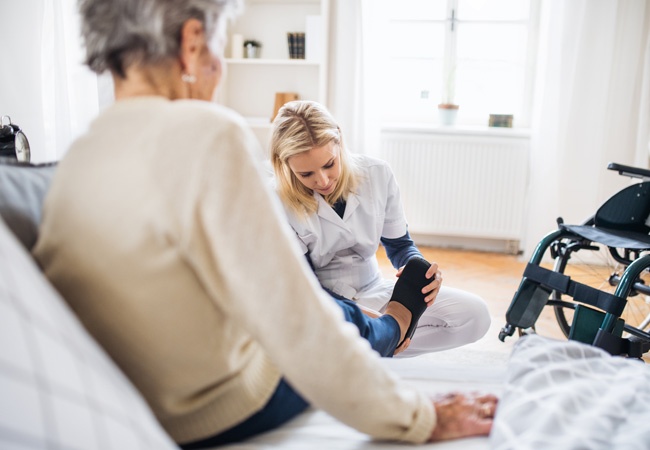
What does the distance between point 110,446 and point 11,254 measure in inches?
8.3

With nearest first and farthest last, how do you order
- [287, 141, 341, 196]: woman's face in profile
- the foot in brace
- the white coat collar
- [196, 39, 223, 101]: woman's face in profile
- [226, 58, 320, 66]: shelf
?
[196, 39, 223, 101]: woman's face in profile
the foot in brace
[287, 141, 341, 196]: woman's face in profile
the white coat collar
[226, 58, 320, 66]: shelf

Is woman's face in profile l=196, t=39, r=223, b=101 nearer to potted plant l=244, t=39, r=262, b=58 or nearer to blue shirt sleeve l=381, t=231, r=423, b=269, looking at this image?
blue shirt sleeve l=381, t=231, r=423, b=269

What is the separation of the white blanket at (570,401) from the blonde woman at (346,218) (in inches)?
30.7

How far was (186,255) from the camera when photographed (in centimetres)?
68

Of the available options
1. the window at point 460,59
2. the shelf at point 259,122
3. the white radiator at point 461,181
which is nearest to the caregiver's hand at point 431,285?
the white radiator at point 461,181

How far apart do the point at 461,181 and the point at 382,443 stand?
317 centimetres

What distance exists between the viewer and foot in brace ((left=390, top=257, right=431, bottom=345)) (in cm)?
147

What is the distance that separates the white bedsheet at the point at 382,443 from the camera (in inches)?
32.3

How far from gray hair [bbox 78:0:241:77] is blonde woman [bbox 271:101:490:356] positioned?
0.95 metres

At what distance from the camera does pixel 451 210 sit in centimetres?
389

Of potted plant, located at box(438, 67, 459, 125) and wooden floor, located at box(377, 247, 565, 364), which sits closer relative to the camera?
wooden floor, located at box(377, 247, 565, 364)

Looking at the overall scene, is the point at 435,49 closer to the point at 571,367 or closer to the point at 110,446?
the point at 571,367

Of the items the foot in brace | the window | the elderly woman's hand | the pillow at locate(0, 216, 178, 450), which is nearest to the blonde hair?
the foot in brace

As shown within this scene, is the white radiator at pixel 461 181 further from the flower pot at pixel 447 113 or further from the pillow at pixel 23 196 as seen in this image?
the pillow at pixel 23 196
